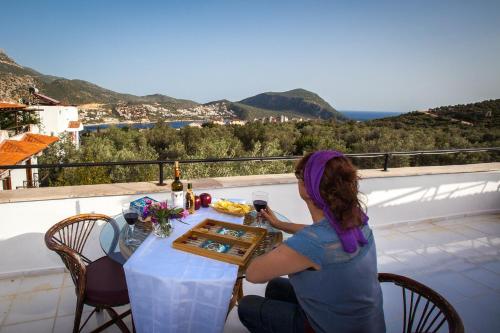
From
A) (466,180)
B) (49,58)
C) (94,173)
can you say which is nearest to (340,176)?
(466,180)

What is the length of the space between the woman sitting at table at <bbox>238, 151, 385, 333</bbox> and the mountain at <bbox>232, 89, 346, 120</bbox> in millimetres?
37287

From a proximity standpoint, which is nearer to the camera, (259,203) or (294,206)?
(259,203)

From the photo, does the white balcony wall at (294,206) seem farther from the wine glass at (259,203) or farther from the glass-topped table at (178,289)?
the glass-topped table at (178,289)

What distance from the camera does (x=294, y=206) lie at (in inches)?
129

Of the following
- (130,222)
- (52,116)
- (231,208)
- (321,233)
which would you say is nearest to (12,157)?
(130,222)

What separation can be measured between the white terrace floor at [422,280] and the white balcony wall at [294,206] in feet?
0.52

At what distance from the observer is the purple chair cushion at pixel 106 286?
5.03ft

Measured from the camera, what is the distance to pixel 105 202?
2566 mm

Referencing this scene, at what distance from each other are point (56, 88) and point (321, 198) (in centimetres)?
4854

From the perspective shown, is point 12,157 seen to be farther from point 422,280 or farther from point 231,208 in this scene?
point 422,280

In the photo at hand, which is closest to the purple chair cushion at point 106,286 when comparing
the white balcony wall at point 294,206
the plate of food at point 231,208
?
→ the plate of food at point 231,208

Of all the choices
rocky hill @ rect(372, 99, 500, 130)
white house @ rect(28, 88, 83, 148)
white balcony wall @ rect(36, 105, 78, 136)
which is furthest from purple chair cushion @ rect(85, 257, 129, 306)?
white balcony wall @ rect(36, 105, 78, 136)

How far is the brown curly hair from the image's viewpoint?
102cm

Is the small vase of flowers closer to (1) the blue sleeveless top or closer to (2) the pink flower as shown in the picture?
(2) the pink flower
